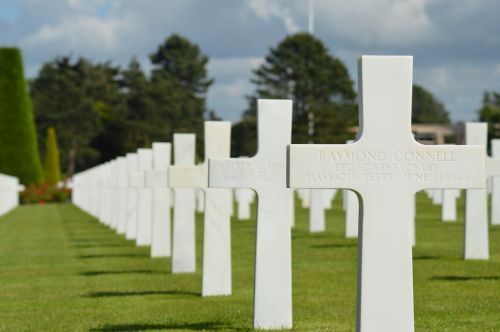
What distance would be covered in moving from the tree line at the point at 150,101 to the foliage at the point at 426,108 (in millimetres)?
49275

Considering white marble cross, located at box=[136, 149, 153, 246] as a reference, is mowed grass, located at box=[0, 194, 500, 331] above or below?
below

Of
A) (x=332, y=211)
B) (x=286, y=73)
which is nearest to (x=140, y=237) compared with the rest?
(x=332, y=211)

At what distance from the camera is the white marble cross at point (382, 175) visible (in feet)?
22.9

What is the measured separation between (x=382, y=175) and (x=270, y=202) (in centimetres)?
265

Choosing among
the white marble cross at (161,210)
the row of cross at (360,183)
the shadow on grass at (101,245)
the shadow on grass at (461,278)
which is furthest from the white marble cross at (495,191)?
the shadow on grass at (461,278)

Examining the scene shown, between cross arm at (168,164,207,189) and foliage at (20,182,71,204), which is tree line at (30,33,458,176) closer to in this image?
foliage at (20,182,71,204)

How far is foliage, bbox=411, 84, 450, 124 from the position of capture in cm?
14188

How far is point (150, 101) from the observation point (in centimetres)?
8775

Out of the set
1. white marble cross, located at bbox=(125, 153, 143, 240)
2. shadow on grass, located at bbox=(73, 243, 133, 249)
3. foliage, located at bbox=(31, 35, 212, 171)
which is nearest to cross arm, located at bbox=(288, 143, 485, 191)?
shadow on grass, located at bbox=(73, 243, 133, 249)

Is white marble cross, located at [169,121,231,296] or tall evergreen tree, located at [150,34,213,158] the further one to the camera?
tall evergreen tree, located at [150,34,213,158]

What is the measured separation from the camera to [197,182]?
42.8 ft

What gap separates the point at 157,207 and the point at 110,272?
217cm

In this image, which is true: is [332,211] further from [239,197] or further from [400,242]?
[400,242]

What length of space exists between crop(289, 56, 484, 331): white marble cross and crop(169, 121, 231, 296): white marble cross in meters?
4.88
